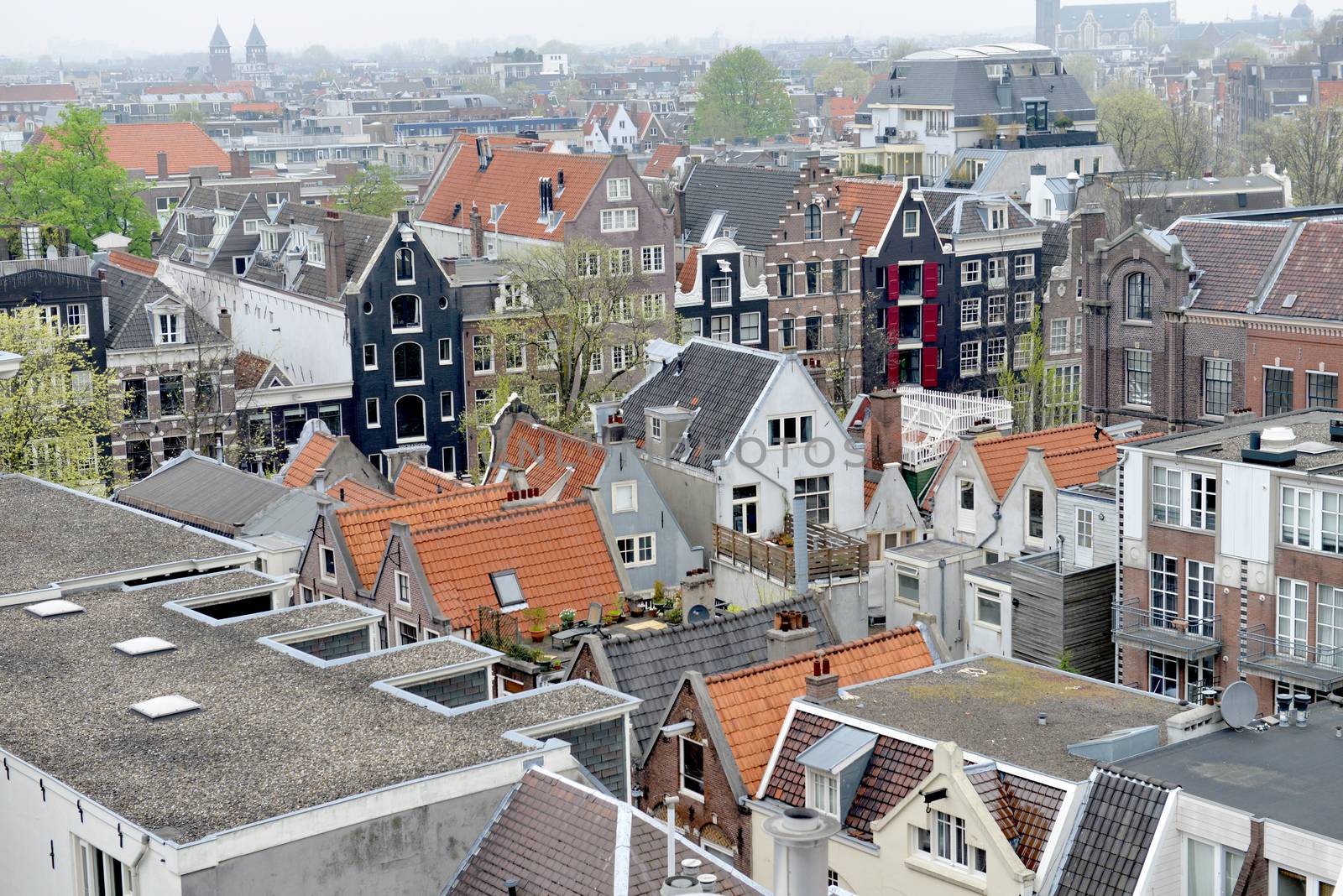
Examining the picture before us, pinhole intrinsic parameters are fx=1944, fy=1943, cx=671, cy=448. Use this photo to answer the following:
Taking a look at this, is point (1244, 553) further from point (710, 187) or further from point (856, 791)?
point (710, 187)

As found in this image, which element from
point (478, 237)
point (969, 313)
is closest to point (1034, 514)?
point (969, 313)

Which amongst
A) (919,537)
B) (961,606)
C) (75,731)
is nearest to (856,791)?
(75,731)

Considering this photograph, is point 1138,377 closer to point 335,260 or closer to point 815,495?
point 815,495

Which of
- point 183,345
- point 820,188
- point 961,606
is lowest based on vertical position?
point 961,606

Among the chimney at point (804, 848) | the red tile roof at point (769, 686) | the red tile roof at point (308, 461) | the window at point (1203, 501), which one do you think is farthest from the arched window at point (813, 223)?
the chimney at point (804, 848)

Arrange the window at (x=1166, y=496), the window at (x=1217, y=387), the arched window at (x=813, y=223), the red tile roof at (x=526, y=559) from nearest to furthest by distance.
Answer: the window at (x=1166, y=496)
the red tile roof at (x=526, y=559)
the window at (x=1217, y=387)
the arched window at (x=813, y=223)

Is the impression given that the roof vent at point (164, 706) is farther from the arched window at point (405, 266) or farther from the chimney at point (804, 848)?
the arched window at point (405, 266)

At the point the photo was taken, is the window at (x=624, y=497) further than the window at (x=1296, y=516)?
Yes
